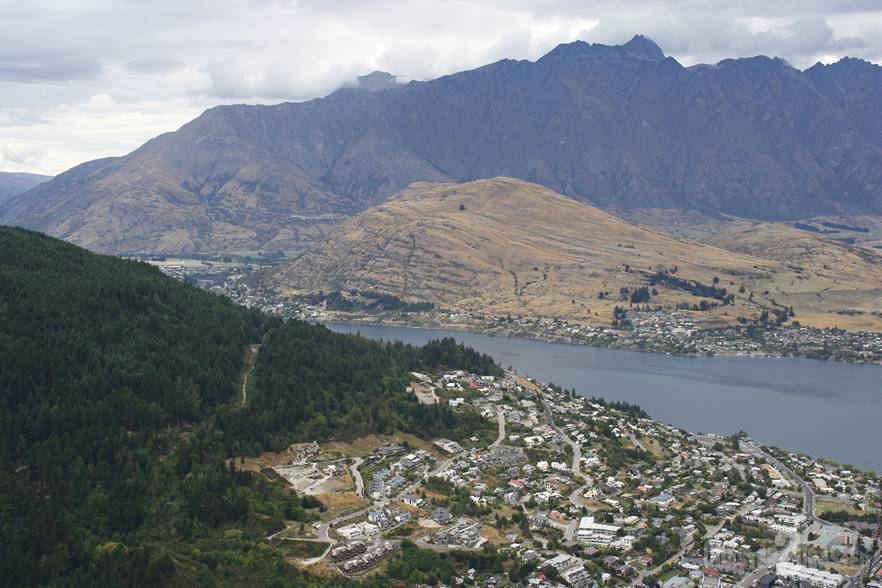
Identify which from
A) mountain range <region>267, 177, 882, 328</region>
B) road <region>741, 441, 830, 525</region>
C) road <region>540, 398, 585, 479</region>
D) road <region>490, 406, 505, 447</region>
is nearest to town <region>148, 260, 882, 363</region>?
mountain range <region>267, 177, 882, 328</region>

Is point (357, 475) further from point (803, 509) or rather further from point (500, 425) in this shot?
point (803, 509)

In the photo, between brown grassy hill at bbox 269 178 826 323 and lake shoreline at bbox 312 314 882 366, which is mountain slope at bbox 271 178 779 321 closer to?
brown grassy hill at bbox 269 178 826 323

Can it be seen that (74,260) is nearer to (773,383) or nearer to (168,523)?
(168,523)

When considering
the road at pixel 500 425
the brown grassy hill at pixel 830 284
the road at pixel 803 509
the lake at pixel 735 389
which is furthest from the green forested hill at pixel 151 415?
the brown grassy hill at pixel 830 284

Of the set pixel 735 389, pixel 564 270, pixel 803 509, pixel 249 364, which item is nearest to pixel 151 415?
pixel 249 364

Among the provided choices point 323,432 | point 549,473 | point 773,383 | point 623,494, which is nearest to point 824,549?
point 623,494
